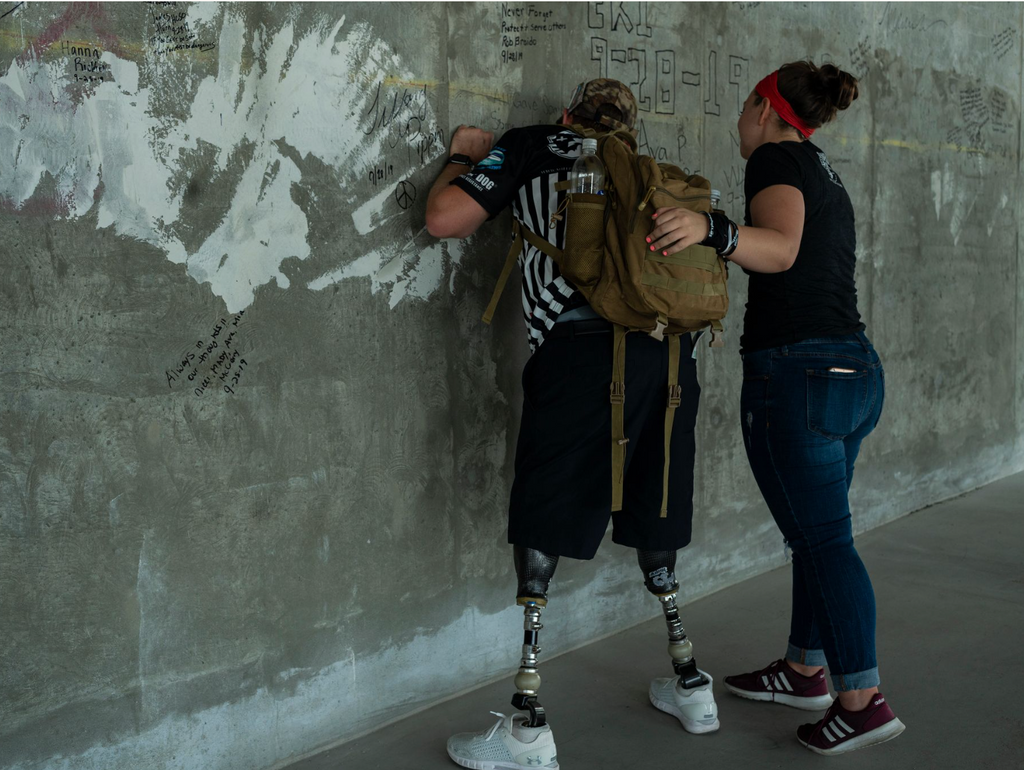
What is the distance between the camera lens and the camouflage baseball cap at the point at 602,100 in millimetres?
2814

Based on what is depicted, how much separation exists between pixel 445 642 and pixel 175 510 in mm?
1007

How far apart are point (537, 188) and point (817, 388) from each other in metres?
0.92

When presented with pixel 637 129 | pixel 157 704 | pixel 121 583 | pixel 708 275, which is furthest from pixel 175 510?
pixel 637 129

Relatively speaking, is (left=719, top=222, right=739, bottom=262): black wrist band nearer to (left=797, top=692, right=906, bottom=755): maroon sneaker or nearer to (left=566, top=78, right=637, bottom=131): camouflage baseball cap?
(left=566, top=78, right=637, bottom=131): camouflage baseball cap

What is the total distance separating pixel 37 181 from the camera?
2086mm

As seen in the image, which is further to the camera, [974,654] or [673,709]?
[974,654]

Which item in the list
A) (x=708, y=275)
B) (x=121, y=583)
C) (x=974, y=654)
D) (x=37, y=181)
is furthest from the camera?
(x=974, y=654)

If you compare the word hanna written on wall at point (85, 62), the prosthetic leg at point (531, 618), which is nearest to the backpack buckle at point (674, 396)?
the prosthetic leg at point (531, 618)

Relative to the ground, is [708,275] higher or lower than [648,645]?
higher

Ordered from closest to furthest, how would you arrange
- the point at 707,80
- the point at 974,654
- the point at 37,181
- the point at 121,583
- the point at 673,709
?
the point at 37,181 < the point at 121,583 < the point at 673,709 < the point at 974,654 < the point at 707,80

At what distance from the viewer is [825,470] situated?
266 centimetres

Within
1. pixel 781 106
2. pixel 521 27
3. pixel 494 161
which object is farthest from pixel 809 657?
pixel 521 27

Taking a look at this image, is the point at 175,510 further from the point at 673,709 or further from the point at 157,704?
the point at 673,709

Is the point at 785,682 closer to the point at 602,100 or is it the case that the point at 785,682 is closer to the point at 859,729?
the point at 859,729
